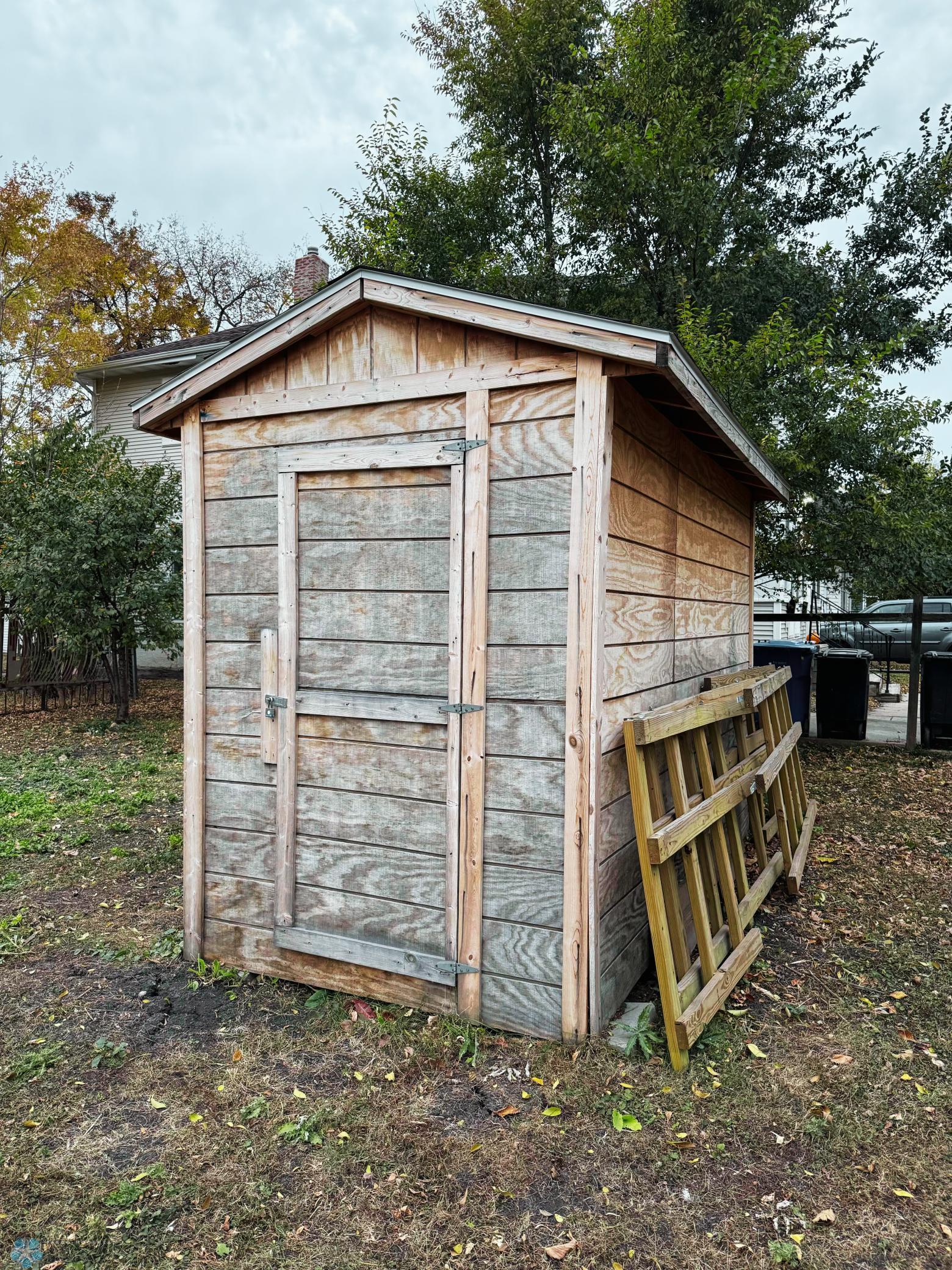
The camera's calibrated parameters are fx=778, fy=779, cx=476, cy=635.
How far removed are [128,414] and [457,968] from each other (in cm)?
1608

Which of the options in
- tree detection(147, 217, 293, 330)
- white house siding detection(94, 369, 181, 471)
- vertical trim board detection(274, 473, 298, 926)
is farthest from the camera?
tree detection(147, 217, 293, 330)

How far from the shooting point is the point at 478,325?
3.08m

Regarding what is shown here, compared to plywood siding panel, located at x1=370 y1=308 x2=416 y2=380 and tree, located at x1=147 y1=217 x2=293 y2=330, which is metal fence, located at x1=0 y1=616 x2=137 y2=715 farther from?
tree, located at x1=147 y1=217 x2=293 y2=330

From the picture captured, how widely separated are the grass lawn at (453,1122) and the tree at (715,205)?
572 cm

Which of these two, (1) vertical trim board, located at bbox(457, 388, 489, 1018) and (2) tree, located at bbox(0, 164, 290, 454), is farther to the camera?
(2) tree, located at bbox(0, 164, 290, 454)

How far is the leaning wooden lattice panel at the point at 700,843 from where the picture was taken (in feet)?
9.58

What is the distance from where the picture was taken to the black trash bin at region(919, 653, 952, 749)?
839 cm

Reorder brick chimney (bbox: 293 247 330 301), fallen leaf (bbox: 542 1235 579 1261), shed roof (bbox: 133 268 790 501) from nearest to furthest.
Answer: fallen leaf (bbox: 542 1235 579 1261)
shed roof (bbox: 133 268 790 501)
brick chimney (bbox: 293 247 330 301)

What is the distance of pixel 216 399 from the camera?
3760 mm

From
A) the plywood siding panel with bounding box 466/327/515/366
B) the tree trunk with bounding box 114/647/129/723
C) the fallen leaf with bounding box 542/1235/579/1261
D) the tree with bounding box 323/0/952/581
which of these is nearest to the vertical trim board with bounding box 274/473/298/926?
the plywood siding panel with bounding box 466/327/515/366

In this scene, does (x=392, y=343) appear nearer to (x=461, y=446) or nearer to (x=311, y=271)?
(x=461, y=446)

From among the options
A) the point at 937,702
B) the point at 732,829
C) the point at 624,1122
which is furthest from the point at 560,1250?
the point at 937,702

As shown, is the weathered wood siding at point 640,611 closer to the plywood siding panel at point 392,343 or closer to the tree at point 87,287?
the plywood siding panel at point 392,343

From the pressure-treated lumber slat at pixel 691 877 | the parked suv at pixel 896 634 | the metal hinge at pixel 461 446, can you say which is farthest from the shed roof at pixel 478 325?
the parked suv at pixel 896 634
